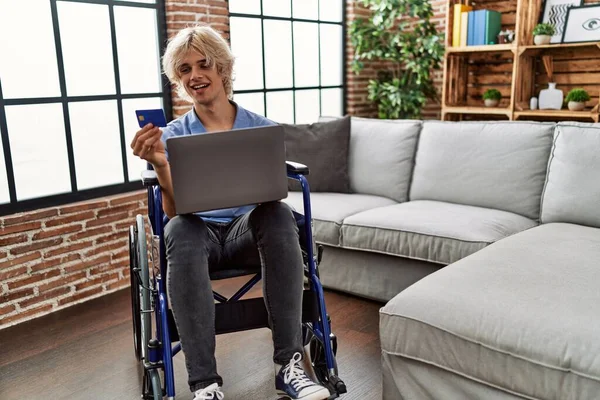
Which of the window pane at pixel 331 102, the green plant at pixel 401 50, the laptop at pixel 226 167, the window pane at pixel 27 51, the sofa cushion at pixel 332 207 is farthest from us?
the window pane at pixel 331 102

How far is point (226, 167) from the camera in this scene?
1.59 metres

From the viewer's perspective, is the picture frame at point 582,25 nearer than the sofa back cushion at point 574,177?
No

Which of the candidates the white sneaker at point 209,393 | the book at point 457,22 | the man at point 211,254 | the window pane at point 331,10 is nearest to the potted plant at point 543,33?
the book at point 457,22

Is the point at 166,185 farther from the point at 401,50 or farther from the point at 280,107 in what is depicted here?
the point at 401,50

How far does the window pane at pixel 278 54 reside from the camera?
161 inches

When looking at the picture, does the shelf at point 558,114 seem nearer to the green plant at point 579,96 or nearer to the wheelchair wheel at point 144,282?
the green plant at point 579,96

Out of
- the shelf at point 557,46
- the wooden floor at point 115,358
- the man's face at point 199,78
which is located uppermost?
the shelf at point 557,46

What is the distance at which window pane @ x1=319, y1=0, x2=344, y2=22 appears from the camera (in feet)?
15.1

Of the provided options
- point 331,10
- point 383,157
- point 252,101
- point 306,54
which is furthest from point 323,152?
point 331,10

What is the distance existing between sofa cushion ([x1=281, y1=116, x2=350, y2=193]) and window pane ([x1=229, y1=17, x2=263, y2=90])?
3.08 feet

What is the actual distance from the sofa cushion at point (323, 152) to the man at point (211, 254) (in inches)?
46.6

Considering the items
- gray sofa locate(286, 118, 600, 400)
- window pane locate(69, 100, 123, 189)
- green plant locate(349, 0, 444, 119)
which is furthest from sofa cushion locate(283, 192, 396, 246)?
green plant locate(349, 0, 444, 119)

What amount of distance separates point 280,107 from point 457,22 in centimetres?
147

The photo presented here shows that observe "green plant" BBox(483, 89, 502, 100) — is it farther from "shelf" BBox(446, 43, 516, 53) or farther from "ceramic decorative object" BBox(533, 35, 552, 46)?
"ceramic decorative object" BBox(533, 35, 552, 46)
